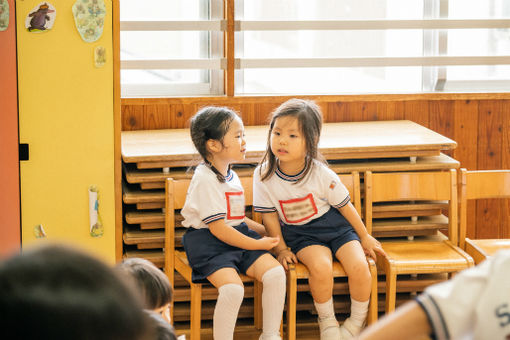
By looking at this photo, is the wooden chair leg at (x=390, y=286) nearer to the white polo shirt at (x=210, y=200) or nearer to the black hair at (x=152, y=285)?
the white polo shirt at (x=210, y=200)

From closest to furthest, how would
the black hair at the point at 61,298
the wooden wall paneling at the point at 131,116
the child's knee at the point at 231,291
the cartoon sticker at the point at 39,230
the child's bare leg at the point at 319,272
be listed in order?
the black hair at the point at 61,298, the child's knee at the point at 231,291, the child's bare leg at the point at 319,272, the cartoon sticker at the point at 39,230, the wooden wall paneling at the point at 131,116

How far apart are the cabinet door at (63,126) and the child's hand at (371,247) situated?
1045 millimetres

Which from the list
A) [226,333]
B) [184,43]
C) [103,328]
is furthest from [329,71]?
[103,328]

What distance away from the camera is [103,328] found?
1.68 feet

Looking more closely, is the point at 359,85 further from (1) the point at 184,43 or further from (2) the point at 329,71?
(1) the point at 184,43

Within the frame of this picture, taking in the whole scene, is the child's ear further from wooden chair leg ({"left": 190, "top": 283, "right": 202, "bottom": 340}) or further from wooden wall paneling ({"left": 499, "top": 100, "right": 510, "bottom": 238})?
wooden wall paneling ({"left": 499, "top": 100, "right": 510, "bottom": 238})

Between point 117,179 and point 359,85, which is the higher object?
point 359,85

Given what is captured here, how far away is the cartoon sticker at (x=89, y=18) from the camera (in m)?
2.77

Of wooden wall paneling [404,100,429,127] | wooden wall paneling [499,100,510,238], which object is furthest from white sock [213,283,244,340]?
wooden wall paneling [499,100,510,238]

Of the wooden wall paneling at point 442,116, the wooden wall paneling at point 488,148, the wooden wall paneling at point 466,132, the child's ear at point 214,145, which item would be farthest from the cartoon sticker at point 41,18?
the wooden wall paneling at point 488,148

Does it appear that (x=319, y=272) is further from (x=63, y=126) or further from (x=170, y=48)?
(x=170, y=48)

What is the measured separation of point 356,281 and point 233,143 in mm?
730

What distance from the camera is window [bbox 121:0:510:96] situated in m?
3.62

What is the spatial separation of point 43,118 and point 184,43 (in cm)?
109
